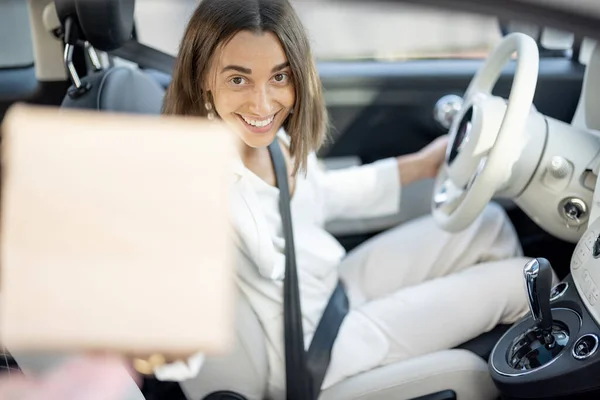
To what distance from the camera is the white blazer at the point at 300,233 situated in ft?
3.20

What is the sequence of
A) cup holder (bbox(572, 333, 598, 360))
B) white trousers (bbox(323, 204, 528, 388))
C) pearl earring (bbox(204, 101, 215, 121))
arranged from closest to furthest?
pearl earring (bbox(204, 101, 215, 121))
cup holder (bbox(572, 333, 598, 360))
white trousers (bbox(323, 204, 528, 388))

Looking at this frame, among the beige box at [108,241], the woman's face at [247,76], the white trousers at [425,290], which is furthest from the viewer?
the white trousers at [425,290]

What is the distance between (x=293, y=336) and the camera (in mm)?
1132

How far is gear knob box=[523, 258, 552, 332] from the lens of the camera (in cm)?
100

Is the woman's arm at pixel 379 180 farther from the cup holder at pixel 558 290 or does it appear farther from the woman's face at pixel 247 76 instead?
the woman's face at pixel 247 76

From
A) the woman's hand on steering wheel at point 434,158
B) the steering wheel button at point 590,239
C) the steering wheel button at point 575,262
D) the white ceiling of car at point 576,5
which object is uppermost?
the white ceiling of car at point 576,5

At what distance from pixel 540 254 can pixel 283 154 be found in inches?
20.4

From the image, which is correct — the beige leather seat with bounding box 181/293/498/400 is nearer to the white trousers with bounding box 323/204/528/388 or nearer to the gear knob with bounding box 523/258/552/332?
the white trousers with bounding box 323/204/528/388

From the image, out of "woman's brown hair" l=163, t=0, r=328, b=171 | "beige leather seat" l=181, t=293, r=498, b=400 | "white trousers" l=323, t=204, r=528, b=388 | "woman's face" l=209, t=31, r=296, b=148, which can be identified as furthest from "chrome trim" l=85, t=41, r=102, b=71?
"white trousers" l=323, t=204, r=528, b=388

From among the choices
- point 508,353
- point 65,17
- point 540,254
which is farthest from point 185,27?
point 540,254

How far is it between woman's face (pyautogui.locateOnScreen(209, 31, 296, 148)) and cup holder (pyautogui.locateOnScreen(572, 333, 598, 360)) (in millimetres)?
533

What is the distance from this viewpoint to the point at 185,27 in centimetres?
92

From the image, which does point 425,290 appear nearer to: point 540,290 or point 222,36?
point 540,290

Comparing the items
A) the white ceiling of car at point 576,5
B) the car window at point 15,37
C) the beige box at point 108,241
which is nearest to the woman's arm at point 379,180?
the car window at point 15,37
